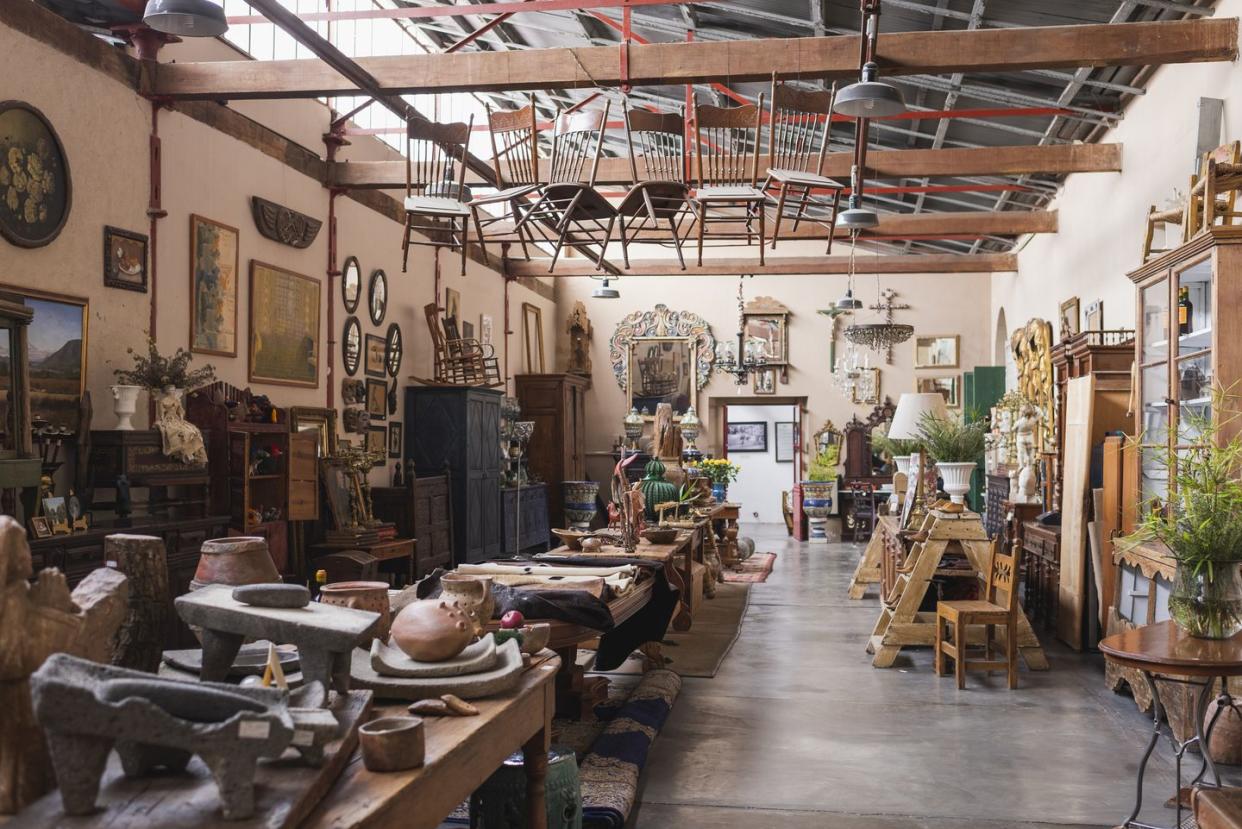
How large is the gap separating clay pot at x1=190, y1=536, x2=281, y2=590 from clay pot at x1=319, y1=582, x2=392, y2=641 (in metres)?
0.22

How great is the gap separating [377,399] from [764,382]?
8034mm

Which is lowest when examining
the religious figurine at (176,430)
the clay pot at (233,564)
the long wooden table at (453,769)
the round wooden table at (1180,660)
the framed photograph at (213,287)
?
the round wooden table at (1180,660)

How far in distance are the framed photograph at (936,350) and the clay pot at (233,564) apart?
15.5 meters

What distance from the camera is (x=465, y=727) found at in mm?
2139

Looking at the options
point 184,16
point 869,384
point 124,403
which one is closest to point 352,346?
point 124,403

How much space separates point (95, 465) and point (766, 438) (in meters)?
14.6

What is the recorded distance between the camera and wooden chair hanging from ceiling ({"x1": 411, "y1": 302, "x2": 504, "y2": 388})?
12.0 meters

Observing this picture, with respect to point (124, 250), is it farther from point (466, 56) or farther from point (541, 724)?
point (541, 724)

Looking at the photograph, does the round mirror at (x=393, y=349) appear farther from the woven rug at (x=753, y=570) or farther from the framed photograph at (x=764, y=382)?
the framed photograph at (x=764, y=382)

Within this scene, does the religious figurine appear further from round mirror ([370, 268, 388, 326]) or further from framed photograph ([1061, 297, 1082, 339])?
framed photograph ([1061, 297, 1082, 339])

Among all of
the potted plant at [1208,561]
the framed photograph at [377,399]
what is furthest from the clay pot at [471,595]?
the framed photograph at [377,399]

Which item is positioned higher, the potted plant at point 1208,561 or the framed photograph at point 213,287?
the framed photograph at point 213,287

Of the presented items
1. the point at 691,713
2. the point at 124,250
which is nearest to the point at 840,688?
the point at 691,713

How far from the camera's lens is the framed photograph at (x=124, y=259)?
6559 mm
